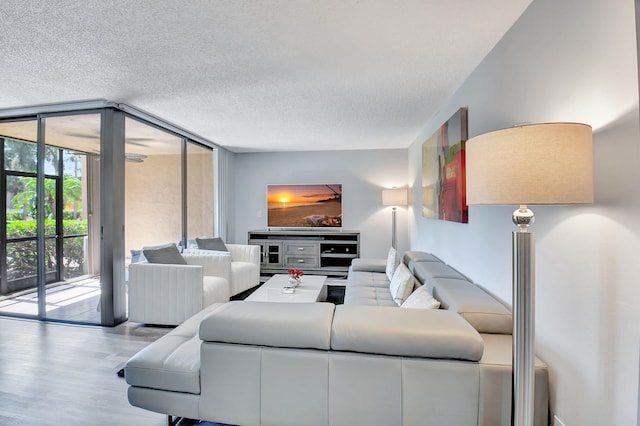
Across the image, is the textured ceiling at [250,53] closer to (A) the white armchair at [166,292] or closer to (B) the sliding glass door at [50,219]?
(B) the sliding glass door at [50,219]

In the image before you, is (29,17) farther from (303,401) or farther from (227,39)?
(303,401)

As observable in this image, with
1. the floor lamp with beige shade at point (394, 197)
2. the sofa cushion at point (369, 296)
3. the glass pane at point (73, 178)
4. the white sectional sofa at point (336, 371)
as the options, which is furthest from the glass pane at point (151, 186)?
the floor lamp with beige shade at point (394, 197)

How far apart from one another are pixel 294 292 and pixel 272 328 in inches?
76.1

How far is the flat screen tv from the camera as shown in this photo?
5520mm

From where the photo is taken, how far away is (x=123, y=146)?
3223mm

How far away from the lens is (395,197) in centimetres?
508

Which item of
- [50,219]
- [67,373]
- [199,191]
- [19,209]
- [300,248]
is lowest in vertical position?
[67,373]

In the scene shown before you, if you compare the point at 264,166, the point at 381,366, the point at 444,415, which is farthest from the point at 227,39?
the point at 264,166

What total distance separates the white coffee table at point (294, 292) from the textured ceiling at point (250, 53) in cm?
206

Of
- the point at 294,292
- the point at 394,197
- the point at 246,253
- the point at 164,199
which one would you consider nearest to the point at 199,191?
the point at 164,199

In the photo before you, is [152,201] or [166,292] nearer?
[166,292]

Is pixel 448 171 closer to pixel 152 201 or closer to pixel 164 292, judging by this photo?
pixel 164 292

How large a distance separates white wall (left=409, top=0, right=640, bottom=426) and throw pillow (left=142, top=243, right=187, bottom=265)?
10.4 ft

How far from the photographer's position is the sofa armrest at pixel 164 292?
299 centimetres
